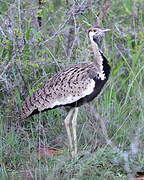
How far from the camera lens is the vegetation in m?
4.66

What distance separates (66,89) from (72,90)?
65 mm

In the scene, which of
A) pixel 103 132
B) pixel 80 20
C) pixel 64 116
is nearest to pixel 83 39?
pixel 80 20

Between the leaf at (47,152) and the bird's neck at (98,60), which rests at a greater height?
the bird's neck at (98,60)

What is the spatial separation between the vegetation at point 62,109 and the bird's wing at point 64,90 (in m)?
0.22

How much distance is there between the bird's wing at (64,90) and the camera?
548cm

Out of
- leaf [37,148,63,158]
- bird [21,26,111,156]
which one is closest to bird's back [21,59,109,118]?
bird [21,26,111,156]

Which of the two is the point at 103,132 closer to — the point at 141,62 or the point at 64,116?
the point at 64,116

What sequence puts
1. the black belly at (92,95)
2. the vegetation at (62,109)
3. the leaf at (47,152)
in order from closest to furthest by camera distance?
the vegetation at (62,109)
the leaf at (47,152)
the black belly at (92,95)

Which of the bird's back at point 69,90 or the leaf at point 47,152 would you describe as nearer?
the leaf at point 47,152

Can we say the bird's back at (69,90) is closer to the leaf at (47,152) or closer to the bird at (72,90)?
the bird at (72,90)

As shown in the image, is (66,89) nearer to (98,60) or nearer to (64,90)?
(64,90)

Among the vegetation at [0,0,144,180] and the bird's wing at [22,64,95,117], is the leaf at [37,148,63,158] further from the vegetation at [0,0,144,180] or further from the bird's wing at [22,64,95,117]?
the bird's wing at [22,64,95,117]

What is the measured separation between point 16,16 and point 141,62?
1.67 m

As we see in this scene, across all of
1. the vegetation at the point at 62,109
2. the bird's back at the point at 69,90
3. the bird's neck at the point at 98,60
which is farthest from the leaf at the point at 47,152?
the bird's neck at the point at 98,60
